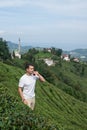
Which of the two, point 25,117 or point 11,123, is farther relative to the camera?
point 25,117

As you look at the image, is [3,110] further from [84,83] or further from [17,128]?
[84,83]

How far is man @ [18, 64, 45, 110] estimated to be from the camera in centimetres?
1616

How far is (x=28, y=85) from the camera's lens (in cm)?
1628

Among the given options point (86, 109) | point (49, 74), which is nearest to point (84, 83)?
point (49, 74)

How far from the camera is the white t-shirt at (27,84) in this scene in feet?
53.1

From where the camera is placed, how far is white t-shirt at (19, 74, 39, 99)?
637 inches

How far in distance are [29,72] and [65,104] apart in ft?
170

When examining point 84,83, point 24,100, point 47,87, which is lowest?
point 84,83

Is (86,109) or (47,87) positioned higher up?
(47,87)

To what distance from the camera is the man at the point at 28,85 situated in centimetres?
1616

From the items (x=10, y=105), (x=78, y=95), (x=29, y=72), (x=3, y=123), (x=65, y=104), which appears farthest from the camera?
(x=78, y=95)

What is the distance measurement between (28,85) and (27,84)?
76mm

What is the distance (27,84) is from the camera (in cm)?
1623

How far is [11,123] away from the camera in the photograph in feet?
28.4
